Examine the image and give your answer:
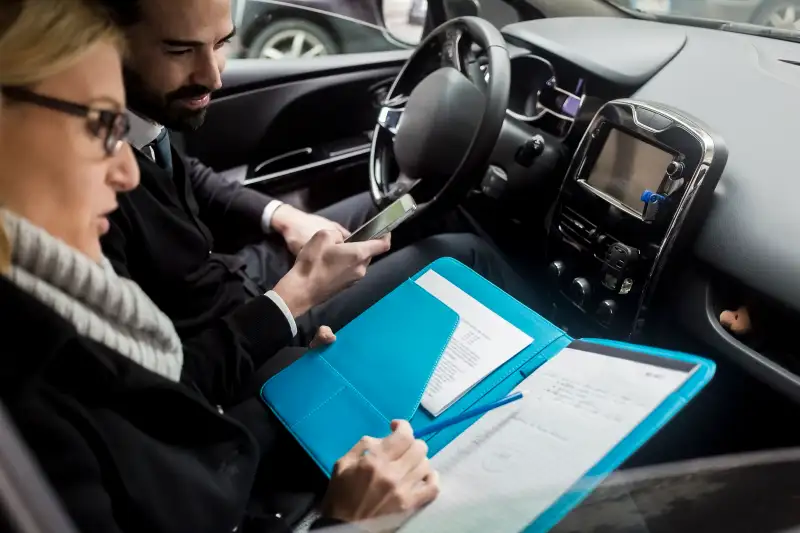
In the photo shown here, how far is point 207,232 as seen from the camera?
96 cm

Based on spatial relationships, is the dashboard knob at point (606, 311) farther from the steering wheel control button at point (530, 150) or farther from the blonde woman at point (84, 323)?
the blonde woman at point (84, 323)

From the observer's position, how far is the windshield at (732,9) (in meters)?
1.45

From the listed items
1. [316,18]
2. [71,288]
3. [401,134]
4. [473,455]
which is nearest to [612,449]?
[473,455]

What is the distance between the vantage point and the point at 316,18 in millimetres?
1732

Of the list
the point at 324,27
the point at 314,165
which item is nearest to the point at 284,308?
the point at 314,165

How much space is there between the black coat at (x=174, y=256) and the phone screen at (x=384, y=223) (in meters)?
0.20

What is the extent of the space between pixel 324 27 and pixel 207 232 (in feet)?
3.16

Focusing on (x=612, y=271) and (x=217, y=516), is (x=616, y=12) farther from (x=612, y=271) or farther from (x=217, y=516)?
(x=217, y=516)

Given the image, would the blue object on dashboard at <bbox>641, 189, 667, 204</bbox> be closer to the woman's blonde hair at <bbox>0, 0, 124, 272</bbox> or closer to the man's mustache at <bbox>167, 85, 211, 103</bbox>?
the man's mustache at <bbox>167, 85, 211, 103</bbox>

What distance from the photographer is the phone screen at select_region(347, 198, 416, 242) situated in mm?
1122

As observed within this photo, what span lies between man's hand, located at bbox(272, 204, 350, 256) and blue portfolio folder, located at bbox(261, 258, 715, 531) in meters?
0.26

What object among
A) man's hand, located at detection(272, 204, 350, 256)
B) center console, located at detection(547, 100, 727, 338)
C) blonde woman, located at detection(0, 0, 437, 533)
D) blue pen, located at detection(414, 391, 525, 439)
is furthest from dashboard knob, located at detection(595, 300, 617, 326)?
blonde woman, located at detection(0, 0, 437, 533)

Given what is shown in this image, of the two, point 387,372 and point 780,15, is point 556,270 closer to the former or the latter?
point 387,372

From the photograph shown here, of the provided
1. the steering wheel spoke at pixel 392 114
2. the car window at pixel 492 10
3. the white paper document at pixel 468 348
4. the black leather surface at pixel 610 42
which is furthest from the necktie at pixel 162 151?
the car window at pixel 492 10
